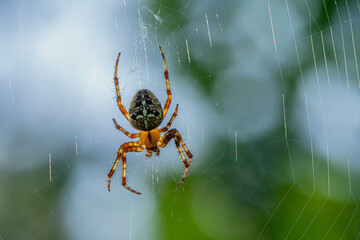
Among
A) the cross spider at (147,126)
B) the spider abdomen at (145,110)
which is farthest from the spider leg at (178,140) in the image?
the spider abdomen at (145,110)

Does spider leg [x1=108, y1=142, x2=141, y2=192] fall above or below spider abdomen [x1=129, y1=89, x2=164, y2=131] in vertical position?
below

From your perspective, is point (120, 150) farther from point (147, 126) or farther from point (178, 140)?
point (178, 140)

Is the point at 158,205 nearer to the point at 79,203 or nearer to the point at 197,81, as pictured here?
the point at 79,203

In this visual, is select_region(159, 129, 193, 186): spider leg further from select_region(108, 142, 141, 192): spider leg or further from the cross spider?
select_region(108, 142, 141, 192): spider leg

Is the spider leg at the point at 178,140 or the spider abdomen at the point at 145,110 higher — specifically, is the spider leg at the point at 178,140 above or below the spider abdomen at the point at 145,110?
below

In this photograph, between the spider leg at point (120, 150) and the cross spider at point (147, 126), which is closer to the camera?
the cross spider at point (147, 126)

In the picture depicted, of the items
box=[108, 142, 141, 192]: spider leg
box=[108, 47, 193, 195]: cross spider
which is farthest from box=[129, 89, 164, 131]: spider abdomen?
box=[108, 142, 141, 192]: spider leg

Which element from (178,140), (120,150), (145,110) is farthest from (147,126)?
(120,150)

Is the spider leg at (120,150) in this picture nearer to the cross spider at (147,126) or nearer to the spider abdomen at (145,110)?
the cross spider at (147,126)
